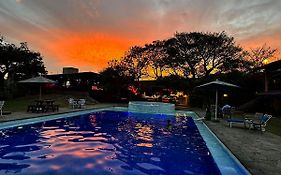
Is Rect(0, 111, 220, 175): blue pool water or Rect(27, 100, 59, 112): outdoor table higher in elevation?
Rect(27, 100, 59, 112): outdoor table

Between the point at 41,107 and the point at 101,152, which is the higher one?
the point at 41,107

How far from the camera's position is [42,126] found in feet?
41.2

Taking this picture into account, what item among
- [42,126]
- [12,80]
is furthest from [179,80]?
[12,80]

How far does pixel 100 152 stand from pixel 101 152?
0.03 meters

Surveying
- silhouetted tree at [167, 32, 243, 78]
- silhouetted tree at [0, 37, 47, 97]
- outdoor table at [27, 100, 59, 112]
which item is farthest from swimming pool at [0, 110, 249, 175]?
silhouetted tree at [0, 37, 47, 97]

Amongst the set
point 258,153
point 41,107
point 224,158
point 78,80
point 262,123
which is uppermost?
point 78,80

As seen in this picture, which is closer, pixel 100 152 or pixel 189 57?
pixel 100 152

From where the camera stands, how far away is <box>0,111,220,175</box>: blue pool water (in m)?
6.20

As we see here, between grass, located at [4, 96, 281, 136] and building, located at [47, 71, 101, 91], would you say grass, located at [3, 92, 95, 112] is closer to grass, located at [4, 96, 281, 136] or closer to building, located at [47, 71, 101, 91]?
grass, located at [4, 96, 281, 136]

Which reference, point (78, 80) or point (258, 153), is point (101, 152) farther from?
point (78, 80)

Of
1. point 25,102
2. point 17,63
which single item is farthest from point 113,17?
point 17,63

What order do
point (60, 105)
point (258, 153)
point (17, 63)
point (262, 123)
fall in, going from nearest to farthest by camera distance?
1. point (258, 153)
2. point (262, 123)
3. point (60, 105)
4. point (17, 63)

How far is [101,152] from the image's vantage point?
8.00 meters

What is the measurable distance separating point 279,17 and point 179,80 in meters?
13.5
